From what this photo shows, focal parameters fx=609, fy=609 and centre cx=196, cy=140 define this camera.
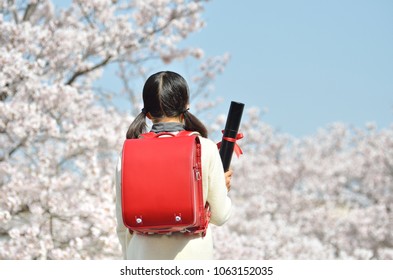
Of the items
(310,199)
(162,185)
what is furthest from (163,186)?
(310,199)

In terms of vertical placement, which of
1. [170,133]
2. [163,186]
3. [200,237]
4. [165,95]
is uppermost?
[165,95]

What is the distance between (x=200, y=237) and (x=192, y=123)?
370mm

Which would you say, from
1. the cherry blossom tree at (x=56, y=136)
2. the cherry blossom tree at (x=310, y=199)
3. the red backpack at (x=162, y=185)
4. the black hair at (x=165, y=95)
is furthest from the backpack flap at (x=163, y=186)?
the cherry blossom tree at (x=310, y=199)

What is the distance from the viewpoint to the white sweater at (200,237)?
1896mm

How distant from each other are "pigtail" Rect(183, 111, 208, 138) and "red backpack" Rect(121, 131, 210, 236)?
0.44 feet

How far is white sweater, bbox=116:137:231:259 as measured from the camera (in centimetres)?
190

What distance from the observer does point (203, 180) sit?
189cm

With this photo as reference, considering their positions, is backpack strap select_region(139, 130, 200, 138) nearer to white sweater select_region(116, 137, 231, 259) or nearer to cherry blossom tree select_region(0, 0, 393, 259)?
white sweater select_region(116, 137, 231, 259)

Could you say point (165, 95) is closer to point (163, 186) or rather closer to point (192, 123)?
point (192, 123)

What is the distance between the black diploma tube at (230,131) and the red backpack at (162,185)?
175mm

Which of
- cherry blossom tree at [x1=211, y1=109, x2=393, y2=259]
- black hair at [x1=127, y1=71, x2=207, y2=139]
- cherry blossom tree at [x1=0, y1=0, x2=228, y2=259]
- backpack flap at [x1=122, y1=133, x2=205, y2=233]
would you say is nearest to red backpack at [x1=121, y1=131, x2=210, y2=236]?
backpack flap at [x1=122, y1=133, x2=205, y2=233]

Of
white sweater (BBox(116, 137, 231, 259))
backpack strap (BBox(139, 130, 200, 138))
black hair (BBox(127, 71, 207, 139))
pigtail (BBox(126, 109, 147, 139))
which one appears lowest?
white sweater (BBox(116, 137, 231, 259))

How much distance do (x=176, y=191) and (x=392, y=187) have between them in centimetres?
1080
